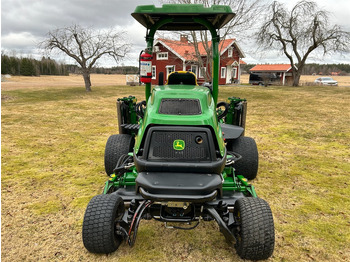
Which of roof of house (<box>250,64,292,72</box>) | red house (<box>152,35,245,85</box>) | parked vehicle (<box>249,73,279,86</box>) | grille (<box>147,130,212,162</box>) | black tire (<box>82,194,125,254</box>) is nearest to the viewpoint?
black tire (<box>82,194,125,254</box>)

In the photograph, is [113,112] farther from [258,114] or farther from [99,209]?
[99,209]

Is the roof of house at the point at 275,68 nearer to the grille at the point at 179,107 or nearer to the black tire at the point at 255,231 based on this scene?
the grille at the point at 179,107

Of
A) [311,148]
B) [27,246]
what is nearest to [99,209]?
[27,246]

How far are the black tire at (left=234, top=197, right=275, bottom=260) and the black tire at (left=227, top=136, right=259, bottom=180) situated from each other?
179cm

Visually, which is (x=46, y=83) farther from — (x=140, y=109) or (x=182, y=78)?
(x=182, y=78)

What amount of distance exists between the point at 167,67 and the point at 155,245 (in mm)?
30254

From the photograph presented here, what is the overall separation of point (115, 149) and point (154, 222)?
1.54 m

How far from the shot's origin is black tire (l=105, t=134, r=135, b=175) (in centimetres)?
467

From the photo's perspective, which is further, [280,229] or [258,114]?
[258,114]

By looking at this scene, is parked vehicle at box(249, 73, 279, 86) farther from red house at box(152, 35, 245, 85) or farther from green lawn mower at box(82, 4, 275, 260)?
green lawn mower at box(82, 4, 275, 260)

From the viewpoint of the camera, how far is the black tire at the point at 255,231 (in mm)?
2736

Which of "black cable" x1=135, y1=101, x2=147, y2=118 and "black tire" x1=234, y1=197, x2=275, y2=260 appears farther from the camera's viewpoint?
"black cable" x1=135, y1=101, x2=147, y2=118

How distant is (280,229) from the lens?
139 inches

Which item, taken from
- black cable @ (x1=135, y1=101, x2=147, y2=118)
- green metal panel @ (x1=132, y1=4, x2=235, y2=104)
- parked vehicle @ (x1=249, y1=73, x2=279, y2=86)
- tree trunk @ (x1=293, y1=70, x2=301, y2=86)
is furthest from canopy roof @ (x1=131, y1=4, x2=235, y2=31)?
parked vehicle @ (x1=249, y1=73, x2=279, y2=86)
